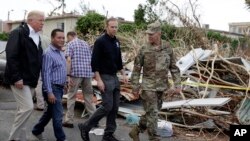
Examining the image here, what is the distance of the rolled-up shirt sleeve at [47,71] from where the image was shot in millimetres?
6188

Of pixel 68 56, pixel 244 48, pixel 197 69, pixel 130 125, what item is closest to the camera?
pixel 68 56

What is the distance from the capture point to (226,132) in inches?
320

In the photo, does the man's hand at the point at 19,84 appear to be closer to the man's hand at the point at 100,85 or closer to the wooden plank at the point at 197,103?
the man's hand at the point at 100,85

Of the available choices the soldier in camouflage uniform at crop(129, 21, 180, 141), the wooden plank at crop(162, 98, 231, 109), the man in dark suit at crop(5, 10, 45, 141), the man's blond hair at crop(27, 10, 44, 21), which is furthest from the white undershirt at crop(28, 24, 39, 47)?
the wooden plank at crop(162, 98, 231, 109)

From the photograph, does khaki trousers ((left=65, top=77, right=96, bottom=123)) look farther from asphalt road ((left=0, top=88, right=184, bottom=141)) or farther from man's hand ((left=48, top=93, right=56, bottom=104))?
man's hand ((left=48, top=93, right=56, bottom=104))

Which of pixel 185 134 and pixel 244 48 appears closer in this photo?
pixel 185 134

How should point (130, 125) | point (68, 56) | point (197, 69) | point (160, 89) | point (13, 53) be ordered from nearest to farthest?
point (13, 53) < point (160, 89) < point (68, 56) < point (130, 125) < point (197, 69)

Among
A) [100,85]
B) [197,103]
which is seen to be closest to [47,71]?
[100,85]

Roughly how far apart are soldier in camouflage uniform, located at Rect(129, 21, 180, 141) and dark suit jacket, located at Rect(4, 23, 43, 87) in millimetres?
1520

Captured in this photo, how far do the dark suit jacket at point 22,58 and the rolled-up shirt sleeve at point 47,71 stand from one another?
0.76 feet

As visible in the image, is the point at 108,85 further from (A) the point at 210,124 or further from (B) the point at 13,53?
(A) the point at 210,124

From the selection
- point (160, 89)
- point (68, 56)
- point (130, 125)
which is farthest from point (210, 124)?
point (68, 56)

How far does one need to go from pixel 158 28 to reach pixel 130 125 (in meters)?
2.80

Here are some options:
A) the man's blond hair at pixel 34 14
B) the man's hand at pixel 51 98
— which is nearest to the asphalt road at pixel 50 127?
the man's hand at pixel 51 98
